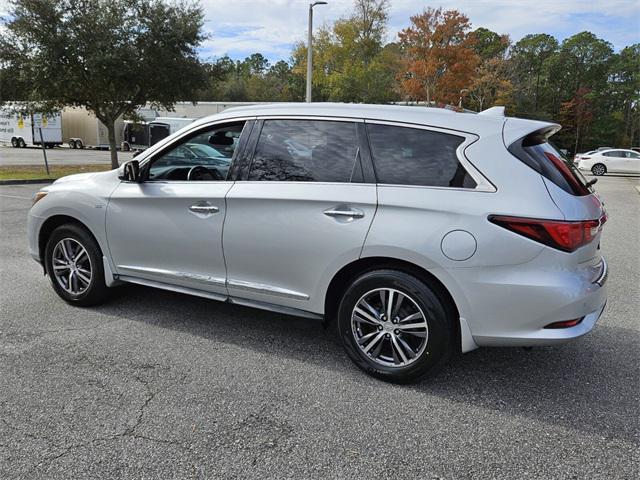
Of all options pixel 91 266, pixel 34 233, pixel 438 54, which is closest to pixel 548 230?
pixel 91 266

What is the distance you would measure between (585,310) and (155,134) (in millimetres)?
30702

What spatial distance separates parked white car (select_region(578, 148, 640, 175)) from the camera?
28031 millimetres

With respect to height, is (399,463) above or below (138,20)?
below

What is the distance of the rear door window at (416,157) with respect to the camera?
3.09m

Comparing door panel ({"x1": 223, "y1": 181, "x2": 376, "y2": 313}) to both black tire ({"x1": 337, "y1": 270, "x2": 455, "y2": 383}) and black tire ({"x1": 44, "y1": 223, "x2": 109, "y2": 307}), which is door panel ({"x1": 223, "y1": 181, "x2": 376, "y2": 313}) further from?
black tire ({"x1": 44, "y1": 223, "x2": 109, "y2": 307})

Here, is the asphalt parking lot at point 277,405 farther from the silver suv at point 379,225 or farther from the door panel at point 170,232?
the door panel at point 170,232

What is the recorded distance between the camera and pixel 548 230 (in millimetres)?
2816

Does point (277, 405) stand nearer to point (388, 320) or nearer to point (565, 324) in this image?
point (388, 320)

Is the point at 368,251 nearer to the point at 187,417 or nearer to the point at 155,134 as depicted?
the point at 187,417

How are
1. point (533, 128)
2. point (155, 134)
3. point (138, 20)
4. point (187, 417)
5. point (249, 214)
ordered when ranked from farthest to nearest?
point (155, 134)
point (138, 20)
point (249, 214)
point (533, 128)
point (187, 417)

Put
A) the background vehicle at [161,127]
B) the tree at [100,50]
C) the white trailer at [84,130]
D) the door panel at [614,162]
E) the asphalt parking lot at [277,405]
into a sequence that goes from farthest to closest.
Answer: the white trailer at [84,130] → the background vehicle at [161,127] → the door panel at [614,162] → the tree at [100,50] → the asphalt parking lot at [277,405]

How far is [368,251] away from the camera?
317cm

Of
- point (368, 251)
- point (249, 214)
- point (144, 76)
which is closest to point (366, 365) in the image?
point (368, 251)

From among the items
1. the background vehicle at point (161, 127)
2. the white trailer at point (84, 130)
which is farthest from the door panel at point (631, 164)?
the white trailer at point (84, 130)
